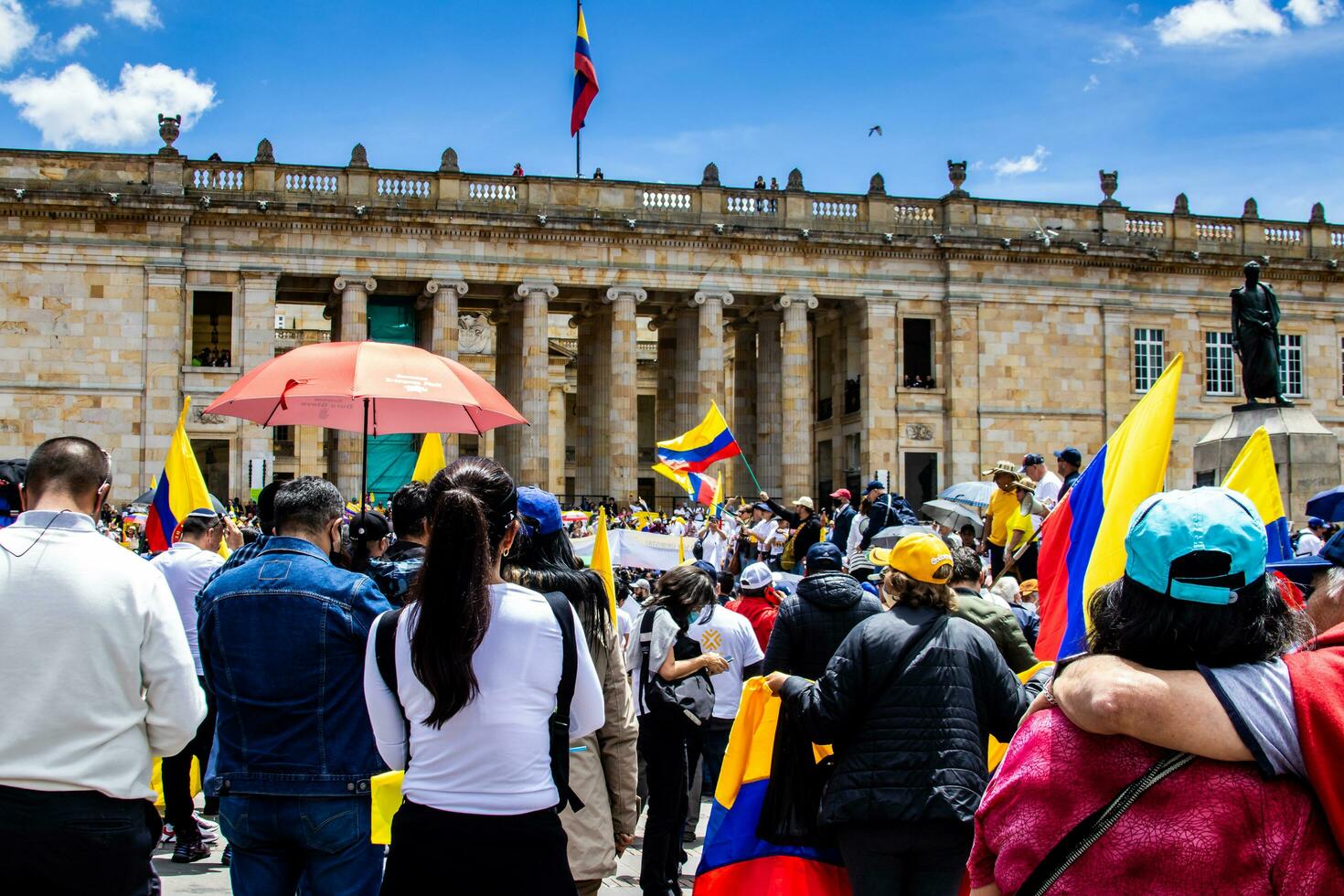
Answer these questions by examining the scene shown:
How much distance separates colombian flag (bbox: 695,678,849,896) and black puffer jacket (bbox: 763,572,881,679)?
2.00 feet

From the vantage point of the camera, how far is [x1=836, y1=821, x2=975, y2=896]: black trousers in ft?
16.3

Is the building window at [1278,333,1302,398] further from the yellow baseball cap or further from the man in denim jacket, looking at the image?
the man in denim jacket

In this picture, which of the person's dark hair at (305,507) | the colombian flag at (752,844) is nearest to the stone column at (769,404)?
the colombian flag at (752,844)

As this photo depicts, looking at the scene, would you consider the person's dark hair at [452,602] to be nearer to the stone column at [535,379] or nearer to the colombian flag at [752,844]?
the colombian flag at [752,844]

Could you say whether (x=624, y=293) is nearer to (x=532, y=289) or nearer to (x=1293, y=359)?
(x=532, y=289)

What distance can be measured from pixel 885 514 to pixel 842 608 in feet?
32.6

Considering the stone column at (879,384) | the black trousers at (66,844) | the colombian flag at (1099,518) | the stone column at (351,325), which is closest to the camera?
the black trousers at (66,844)

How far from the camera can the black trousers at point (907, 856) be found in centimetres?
496

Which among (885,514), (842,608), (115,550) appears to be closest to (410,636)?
(115,550)

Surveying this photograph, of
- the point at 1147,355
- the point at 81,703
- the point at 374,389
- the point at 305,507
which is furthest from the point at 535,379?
the point at 81,703

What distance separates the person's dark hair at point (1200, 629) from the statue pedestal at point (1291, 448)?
16998 mm

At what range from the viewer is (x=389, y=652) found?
4.02 m

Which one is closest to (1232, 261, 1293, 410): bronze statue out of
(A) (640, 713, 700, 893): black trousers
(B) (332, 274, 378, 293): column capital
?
(A) (640, 713, 700, 893): black trousers

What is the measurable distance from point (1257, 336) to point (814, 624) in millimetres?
14829
